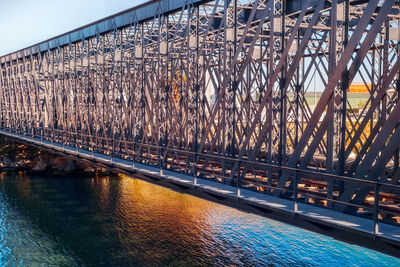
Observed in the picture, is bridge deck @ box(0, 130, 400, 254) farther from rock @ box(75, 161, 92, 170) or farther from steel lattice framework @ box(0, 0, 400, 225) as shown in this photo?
rock @ box(75, 161, 92, 170)

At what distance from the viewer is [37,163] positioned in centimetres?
4012

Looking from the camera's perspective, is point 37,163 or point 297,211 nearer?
point 297,211

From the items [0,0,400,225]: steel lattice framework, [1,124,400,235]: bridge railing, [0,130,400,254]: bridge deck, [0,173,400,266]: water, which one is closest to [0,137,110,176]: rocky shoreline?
[0,0,400,225]: steel lattice framework

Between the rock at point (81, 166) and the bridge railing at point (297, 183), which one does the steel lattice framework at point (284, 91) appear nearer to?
the bridge railing at point (297, 183)

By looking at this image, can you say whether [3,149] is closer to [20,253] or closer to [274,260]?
[20,253]

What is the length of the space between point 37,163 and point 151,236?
75.9ft

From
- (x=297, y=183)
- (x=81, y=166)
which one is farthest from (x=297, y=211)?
(x=81, y=166)

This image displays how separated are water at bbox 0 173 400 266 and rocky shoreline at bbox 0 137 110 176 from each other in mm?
8856

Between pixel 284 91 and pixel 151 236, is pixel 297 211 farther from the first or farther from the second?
pixel 151 236

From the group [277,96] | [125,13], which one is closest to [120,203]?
[125,13]

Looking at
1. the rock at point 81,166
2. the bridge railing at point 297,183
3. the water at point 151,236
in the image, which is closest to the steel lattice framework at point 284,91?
the bridge railing at point 297,183

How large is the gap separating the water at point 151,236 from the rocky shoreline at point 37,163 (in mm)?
8856

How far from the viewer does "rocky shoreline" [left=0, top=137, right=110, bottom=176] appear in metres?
38.8

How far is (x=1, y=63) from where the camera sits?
5119 centimetres
